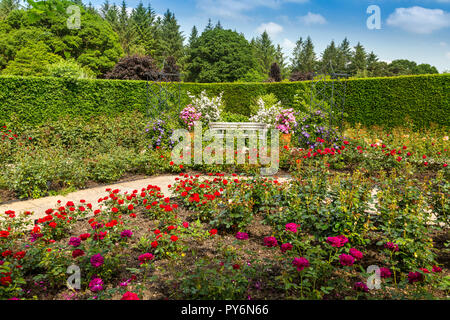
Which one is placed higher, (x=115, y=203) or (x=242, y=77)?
(x=242, y=77)

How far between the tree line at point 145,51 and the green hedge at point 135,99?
69cm

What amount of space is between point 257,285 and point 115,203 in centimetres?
208

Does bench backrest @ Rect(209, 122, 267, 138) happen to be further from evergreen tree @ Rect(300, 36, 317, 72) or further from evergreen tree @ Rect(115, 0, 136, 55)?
evergreen tree @ Rect(300, 36, 317, 72)

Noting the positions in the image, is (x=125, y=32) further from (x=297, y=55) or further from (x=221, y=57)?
(x=297, y=55)

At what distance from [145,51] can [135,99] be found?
924 inches

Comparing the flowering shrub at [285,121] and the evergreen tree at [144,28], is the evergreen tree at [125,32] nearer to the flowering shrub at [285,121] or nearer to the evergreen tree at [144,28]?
the evergreen tree at [144,28]

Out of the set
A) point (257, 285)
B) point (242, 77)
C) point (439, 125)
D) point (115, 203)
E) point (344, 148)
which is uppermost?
point (242, 77)

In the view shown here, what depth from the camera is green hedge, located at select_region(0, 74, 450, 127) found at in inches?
323

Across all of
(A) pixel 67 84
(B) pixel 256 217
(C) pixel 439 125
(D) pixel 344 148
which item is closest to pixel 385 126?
(C) pixel 439 125

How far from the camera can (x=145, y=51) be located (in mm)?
31391

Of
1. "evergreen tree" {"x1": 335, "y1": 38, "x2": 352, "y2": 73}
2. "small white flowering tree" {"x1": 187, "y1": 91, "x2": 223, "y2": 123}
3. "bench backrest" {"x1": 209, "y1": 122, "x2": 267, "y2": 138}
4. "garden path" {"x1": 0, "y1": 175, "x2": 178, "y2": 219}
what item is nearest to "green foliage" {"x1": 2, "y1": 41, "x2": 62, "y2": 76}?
"small white flowering tree" {"x1": 187, "y1": 91, "x2": 223, "y2": 123}

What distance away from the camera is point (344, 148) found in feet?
20.6

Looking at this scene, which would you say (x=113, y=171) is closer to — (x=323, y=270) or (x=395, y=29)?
(x=323, y=270)
